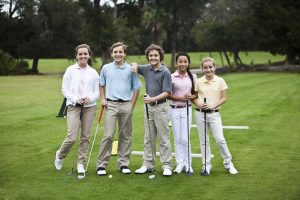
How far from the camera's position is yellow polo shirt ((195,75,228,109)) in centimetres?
827

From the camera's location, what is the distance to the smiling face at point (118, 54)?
8086 millimetres

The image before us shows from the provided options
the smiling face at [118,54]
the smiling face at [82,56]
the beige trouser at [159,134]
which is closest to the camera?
the smiling face at [118,54]

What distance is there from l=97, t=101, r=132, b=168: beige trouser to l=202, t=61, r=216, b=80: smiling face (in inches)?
52.7

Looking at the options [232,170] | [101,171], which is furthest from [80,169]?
[232,170]

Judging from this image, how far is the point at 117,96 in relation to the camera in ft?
26.8

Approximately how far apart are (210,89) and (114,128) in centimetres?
169

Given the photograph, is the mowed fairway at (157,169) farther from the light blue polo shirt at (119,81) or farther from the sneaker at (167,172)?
the light blue polo shirt at (119,81)

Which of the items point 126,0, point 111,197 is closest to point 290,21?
point 126,0

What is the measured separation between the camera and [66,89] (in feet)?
27.5

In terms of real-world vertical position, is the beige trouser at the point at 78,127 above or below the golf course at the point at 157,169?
above

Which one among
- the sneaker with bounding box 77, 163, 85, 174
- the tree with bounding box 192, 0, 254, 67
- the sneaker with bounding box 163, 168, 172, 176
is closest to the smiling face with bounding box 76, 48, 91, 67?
the sneaker with bounding box 77, 163, 85, 174

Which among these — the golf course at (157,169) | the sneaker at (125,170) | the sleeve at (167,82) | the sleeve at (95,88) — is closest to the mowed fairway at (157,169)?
the golf course at (157,169)

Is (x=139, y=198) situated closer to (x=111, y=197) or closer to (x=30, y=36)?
(x=111, y=197)

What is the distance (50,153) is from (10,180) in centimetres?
254
